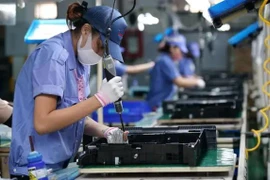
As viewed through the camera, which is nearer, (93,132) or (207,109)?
(93,132)

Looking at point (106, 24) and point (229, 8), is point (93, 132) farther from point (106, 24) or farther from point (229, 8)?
point (229, 8)

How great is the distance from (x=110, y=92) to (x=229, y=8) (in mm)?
749

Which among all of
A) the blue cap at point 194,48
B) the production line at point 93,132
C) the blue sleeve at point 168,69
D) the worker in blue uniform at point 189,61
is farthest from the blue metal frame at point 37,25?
the blue cap at point 194,48

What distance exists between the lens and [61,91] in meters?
2.65

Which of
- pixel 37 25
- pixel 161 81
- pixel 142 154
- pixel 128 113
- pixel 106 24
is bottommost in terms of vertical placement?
pixel 128 113

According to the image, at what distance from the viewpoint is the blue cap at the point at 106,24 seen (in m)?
2.77

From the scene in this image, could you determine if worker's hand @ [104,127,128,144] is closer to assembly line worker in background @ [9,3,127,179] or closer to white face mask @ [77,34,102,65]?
assembly line worker in background @ [9,3,127,179]

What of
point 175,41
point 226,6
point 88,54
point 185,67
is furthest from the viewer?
point 185,67

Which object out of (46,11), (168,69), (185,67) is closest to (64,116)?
(46,11)

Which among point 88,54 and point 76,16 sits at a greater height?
point 76,16

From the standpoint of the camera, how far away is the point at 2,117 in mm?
3482

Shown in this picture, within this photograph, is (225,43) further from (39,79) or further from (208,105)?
(39,79)

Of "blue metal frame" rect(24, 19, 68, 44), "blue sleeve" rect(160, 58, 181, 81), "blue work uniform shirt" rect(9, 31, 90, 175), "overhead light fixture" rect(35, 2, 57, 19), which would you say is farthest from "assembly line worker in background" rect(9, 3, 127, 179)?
"blue sleeve" rect(160, 58, 181, 81)

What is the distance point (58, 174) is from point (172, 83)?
17.3ft
